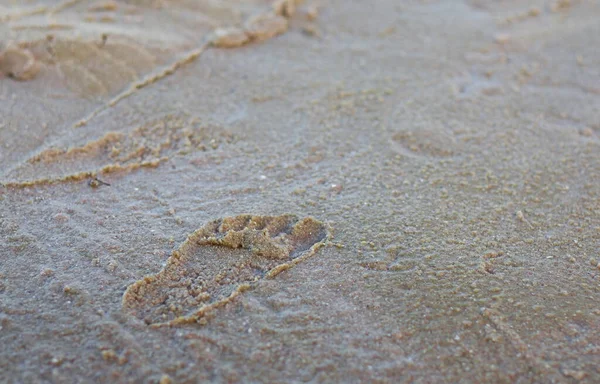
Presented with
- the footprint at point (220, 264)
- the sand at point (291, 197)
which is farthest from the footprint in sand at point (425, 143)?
the footprint at point (220, 264)

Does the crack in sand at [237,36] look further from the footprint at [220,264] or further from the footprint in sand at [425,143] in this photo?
the footprint in sand at [425,143]

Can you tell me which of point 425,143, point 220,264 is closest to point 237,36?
point 425,143

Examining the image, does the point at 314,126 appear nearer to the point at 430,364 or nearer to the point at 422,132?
the point at 422,132

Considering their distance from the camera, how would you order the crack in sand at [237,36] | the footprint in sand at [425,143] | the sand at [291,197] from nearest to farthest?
the sand at [291,197] < the footprint in sand at [425,143] < the crack in sand at [237,36]

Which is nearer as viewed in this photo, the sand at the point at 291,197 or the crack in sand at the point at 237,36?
the sand at the point at 291,197

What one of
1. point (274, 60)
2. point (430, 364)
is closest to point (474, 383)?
point (430, 364)

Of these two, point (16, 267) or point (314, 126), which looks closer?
point (16, 267)

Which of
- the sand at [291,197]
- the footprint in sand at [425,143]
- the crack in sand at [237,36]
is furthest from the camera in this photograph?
the crack in sand at [237,36]

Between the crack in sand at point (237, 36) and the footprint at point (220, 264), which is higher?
the crack in sand at point (237, 36)
